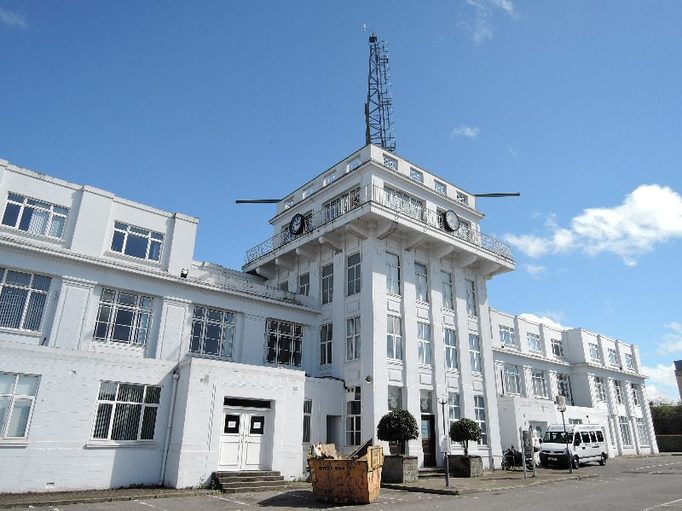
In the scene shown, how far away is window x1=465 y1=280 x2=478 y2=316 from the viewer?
26.9 meters

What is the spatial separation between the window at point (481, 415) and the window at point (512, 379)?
35.5 feet

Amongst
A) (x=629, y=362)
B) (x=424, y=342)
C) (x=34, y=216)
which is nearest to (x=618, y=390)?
(x=629, y=362)

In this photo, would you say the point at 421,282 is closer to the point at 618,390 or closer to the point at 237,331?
the point at 237,331

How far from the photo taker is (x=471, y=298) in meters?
27.3

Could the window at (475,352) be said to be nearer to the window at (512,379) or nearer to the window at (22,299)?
the window at (512,379)

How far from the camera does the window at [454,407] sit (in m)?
23.4

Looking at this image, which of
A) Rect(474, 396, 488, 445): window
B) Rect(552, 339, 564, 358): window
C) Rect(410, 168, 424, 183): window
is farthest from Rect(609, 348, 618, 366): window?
Result: Rect(410, 168, 424, 183): window

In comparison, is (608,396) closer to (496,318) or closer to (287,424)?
(496,318)

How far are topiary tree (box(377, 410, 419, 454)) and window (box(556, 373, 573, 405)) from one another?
26.0 meters

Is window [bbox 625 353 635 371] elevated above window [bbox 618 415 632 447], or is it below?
above

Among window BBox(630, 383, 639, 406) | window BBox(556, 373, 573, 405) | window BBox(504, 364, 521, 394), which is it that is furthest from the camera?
window BBox(630, 383, 639, 406)

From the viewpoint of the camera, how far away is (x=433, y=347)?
23.7 m

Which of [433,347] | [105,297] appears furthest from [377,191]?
[105,297]

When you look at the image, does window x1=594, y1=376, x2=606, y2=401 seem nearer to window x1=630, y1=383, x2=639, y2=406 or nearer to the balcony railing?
window x1=630, y1=383, x2=639, y2=406
